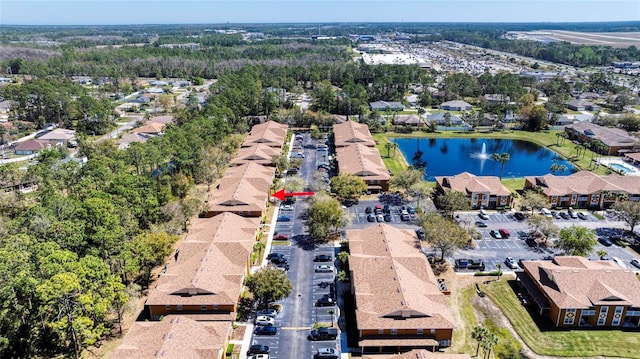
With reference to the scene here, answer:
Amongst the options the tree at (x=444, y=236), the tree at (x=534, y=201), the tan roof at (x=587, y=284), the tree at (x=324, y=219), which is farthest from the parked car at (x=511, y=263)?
the tree at (x=324, y=219)

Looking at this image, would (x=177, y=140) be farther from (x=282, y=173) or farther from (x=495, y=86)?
(x=495, y=86)

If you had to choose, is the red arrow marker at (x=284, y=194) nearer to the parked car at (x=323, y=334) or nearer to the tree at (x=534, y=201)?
the parked car at (x=323, y=334)

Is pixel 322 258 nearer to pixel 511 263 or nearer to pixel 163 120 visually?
pixel 511 263

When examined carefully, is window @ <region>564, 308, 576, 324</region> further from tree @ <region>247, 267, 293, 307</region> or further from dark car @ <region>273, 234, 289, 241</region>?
dark car @ <region>273, 234, 289, 241</region>

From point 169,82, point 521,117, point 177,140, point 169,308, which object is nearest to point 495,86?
point 521,117

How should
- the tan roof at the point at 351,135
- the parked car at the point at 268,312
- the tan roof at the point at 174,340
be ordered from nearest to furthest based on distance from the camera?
the tan roof at the point at 174,340
the parked car at the point at 268,312
the tan roof at the point at 351,135

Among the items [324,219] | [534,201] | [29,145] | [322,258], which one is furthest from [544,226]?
[29,145]
